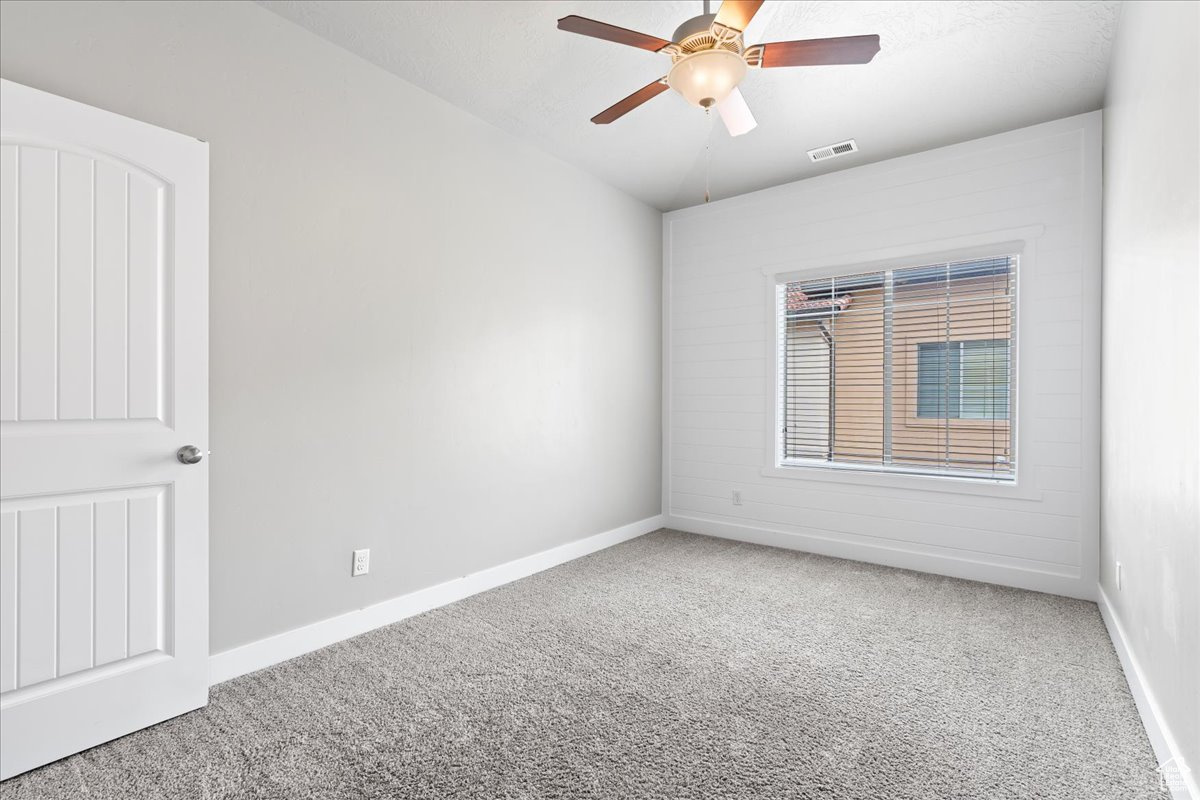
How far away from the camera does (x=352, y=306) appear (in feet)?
9.31

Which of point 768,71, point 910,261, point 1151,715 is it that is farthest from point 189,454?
point 910,261

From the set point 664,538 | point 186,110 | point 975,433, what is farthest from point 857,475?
point 186,110

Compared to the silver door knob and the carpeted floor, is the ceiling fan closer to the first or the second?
the silver door knob

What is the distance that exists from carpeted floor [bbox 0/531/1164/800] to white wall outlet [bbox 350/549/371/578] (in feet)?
0.97

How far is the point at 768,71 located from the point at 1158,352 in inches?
80.1

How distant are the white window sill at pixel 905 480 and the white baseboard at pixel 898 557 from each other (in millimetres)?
408

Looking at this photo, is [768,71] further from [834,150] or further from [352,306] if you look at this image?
[352,306]

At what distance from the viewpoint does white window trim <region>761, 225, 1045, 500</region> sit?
354cm

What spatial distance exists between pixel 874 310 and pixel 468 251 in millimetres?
2798

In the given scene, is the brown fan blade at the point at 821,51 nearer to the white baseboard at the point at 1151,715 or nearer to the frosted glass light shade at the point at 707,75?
the frosted glass light shade at the point at 707,75

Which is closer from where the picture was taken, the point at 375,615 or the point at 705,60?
the point at 705,60

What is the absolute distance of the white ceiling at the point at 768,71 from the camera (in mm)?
2533

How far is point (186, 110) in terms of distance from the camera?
230 centimetres

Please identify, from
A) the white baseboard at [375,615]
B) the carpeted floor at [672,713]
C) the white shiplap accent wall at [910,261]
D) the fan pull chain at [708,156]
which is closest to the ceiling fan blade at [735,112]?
the fan pull chain at [708,156]
